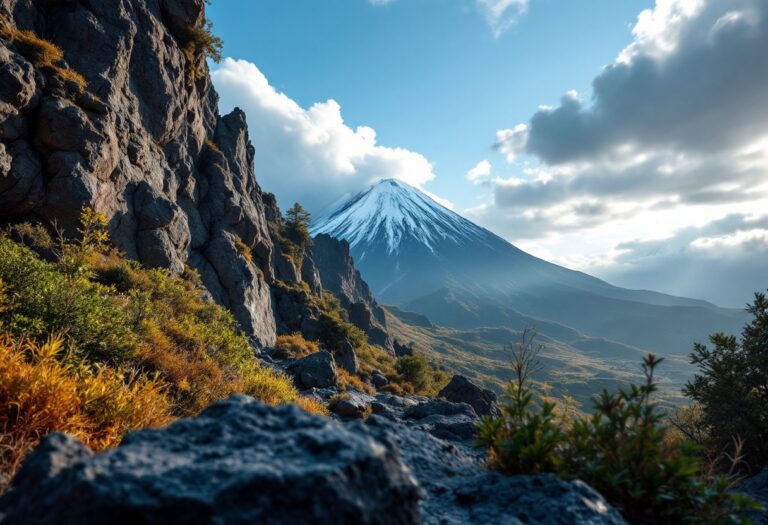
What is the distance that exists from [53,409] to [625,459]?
5.32 m

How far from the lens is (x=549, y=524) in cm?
259

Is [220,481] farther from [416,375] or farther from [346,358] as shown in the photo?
[416,375]

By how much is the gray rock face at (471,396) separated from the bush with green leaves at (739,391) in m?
13.8

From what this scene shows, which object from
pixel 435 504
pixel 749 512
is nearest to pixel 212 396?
pixel 435 504

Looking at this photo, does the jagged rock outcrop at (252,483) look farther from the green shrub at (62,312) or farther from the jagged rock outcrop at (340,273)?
the jagged rock outcrop at (340,273)

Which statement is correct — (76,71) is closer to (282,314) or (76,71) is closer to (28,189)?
(28,189)

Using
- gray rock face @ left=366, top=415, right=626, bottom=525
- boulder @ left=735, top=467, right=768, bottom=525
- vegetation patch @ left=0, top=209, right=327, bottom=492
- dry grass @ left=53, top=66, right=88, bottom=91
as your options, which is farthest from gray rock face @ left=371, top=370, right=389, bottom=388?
gray rock face @ left=366, top=415, right=626, bottom=525

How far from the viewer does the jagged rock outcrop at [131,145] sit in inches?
589

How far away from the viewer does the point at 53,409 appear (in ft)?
13.1

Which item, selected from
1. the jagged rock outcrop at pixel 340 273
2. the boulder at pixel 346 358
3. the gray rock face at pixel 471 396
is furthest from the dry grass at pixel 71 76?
the jagged rock outcrop at pixel 340 273

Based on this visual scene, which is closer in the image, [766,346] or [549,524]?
[549,524]

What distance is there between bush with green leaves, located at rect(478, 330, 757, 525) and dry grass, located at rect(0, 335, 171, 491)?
13.3 ft

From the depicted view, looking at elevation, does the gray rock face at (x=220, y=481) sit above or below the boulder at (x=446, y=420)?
above

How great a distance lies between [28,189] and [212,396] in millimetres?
13100
